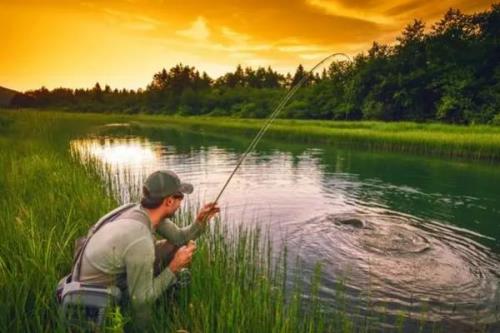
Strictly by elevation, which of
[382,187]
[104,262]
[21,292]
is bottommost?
[382,187]

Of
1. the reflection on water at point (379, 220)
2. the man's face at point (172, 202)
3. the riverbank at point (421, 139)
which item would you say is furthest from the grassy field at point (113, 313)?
the riverbank at point (421, 139)

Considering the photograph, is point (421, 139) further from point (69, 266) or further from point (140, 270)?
point (140, 270)

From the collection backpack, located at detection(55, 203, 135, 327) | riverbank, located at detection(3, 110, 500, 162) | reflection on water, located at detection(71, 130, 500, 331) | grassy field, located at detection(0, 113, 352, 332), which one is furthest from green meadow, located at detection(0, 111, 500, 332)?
riverbank, located at detection(3, 110, 500, 162)

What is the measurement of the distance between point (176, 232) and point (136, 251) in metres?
1.28

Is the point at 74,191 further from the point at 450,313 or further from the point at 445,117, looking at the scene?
the point at 445,117

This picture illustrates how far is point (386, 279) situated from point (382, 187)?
30.6ft

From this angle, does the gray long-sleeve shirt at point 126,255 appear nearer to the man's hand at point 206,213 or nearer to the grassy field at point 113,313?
the grassy field at point 113,313

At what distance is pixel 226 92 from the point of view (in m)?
96.2

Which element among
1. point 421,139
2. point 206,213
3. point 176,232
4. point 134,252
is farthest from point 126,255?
point 421,139

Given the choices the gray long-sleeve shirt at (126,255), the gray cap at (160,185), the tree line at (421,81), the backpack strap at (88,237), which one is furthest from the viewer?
the tree line at (421,81)

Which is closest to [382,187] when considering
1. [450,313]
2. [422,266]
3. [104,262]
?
[422,266]

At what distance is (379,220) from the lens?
34.3ft

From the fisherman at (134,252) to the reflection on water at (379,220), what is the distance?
2.31 m

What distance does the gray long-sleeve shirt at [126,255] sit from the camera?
293cm
